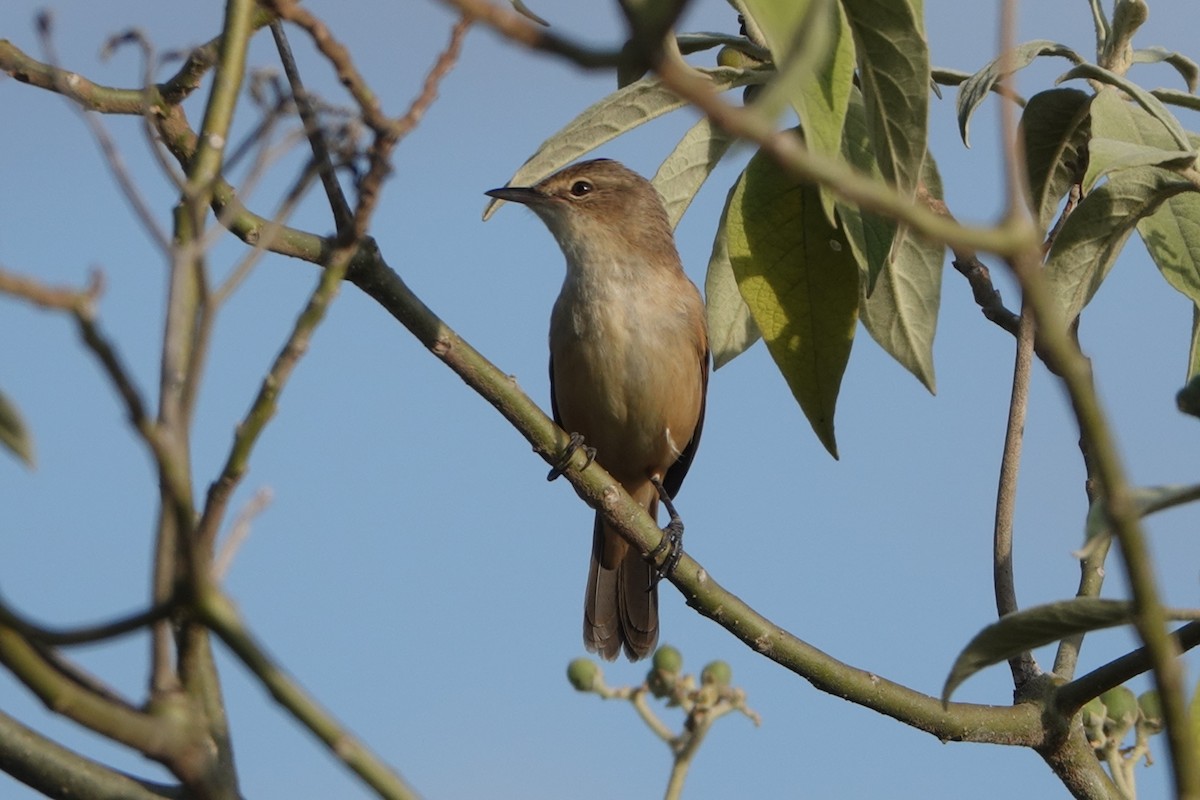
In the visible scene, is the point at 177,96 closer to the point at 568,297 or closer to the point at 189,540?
the point at 189,540

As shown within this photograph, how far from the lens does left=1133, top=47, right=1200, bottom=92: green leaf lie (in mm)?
4141

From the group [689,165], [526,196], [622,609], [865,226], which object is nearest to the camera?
[865,226]

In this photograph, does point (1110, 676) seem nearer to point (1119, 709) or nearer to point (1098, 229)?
point (1119, 709)

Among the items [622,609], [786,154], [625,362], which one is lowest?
[786,154]

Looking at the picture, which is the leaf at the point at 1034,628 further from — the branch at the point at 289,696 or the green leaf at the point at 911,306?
the green leaf at the point at 911,306

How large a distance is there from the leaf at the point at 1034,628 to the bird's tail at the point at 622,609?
6041 mm

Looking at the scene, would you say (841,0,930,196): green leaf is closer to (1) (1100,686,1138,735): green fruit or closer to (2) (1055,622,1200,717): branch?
(2) (1055,622,1200,717): branch

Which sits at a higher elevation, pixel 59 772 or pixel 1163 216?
pixel 1163 216

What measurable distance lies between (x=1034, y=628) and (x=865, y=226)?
4.34ft

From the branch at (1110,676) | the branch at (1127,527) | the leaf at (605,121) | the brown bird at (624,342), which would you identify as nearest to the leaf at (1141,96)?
the leaf at (605,121)

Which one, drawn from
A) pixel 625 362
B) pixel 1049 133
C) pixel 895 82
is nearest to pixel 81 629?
pixel 895 82

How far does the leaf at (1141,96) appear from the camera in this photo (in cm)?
340

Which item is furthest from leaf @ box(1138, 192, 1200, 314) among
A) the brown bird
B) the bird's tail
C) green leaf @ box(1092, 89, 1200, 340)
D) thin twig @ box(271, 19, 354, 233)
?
the bird's tail

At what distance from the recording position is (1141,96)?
11.5 ft
